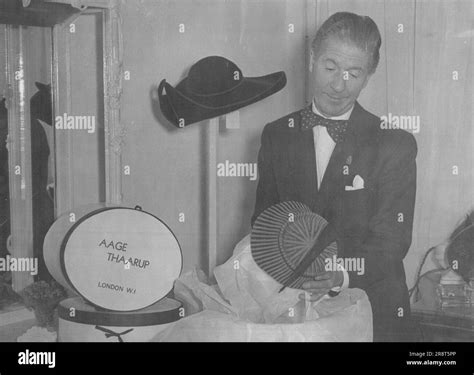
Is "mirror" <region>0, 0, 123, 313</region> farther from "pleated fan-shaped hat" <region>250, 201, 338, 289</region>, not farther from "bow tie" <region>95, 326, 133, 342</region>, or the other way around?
"pleated fan-shaped hat" <region>250, 201, 338, 289</region>

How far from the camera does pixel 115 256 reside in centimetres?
219

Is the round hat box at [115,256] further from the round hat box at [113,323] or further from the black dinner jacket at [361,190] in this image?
the black dinner jacket at [361,190]

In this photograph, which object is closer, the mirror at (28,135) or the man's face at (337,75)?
the man's face at (337,75)

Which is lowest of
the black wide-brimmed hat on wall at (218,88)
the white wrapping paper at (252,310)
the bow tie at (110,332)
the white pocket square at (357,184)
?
the bow tie at (110,332)

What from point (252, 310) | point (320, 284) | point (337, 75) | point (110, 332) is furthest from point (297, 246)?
point (110, 332)

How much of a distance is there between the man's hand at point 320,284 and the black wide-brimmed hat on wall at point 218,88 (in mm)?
687

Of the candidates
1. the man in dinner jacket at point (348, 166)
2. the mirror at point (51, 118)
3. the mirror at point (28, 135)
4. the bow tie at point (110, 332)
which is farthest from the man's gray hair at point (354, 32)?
the bow tie at point (110, 332)

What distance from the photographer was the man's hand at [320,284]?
7.10 ft

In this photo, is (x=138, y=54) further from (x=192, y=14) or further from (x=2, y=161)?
(x=2, y=161)

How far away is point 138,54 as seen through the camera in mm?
2189

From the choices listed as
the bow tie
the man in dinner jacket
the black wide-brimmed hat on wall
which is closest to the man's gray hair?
the man in dinner jacket

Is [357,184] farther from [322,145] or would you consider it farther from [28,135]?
[28,135]

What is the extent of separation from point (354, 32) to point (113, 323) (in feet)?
4.45

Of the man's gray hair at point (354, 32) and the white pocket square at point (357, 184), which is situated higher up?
the man's gray hair at point (354, 32)
